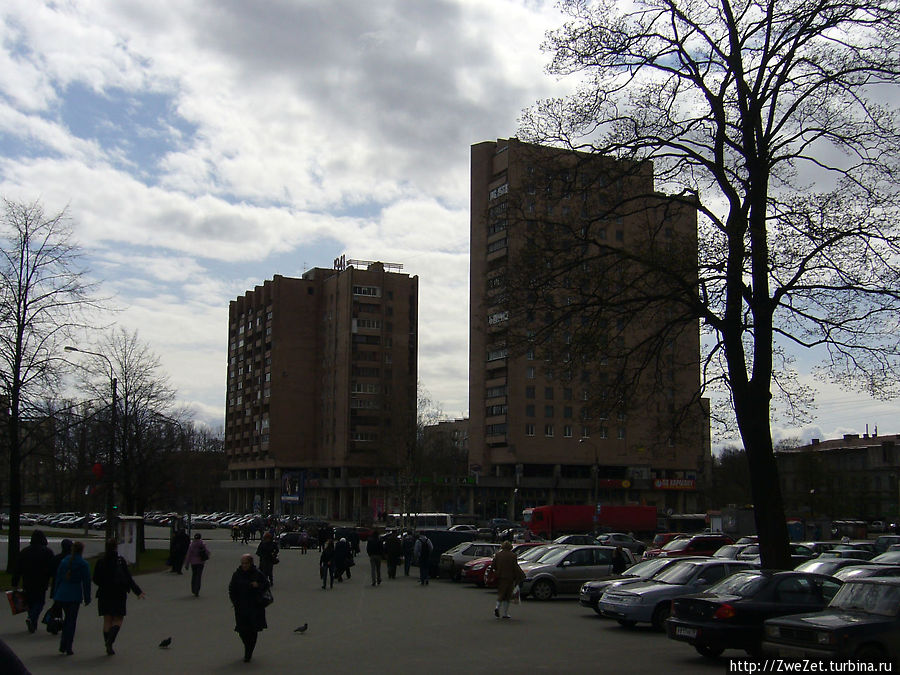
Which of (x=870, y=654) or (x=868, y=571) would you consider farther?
(x=868, y=571)

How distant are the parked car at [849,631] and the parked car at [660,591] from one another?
16.9 ft

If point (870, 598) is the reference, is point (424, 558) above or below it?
below

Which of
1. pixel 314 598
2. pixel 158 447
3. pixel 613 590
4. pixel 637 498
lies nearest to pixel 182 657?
pixel 613 590

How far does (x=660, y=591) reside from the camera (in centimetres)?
1758

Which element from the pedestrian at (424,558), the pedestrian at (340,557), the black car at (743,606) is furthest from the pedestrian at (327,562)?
the black car at (743,606)

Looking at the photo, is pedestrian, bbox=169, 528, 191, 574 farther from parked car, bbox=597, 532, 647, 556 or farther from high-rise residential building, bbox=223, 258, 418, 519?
high-rise residential building, bbox=223, 258, 418, 519

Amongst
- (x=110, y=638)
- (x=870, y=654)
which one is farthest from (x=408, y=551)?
(x=870, y=654)

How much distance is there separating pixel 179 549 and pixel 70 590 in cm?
2031

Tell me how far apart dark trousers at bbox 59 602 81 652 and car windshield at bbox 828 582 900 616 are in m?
11.5

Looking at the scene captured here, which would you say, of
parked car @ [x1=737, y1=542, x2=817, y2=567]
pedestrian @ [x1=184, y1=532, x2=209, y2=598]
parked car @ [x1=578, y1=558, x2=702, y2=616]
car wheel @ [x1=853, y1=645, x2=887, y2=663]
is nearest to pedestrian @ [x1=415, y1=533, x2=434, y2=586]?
pedestrian @ [x1=184, y1=532, x2=209, y2=598]

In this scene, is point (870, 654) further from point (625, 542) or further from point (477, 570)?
point (625, 542)

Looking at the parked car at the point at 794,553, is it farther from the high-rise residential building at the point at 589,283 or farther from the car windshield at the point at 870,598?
the car windshield at the point at 870,598

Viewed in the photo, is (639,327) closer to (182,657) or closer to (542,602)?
(542,602)

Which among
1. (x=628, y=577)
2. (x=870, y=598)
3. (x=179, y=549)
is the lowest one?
(x=179, y=549)
